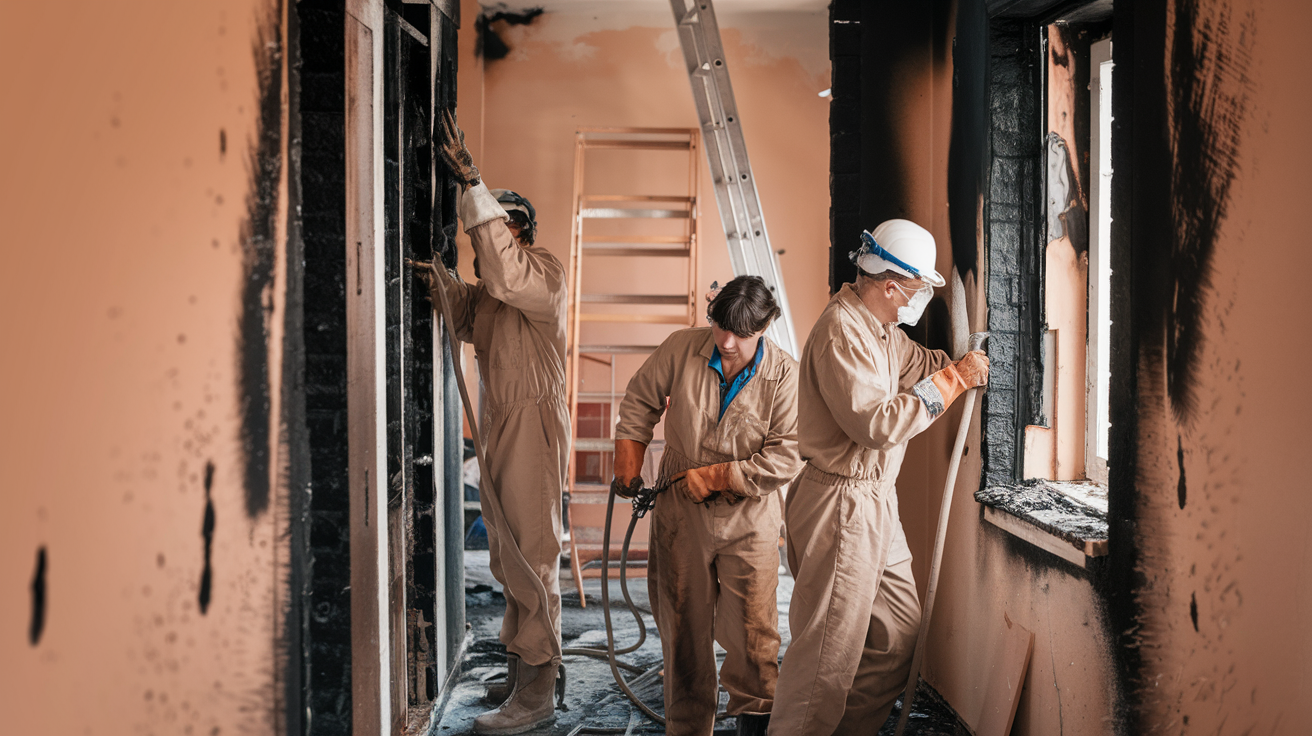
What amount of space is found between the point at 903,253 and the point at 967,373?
1.28ft

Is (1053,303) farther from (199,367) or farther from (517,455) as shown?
(199,367)

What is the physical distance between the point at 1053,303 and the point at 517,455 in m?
1.76

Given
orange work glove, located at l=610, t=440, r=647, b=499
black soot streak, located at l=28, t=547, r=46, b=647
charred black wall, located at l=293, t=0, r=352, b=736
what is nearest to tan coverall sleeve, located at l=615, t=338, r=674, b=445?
orange work glove, located at l=610, t=440, r=647, b=499

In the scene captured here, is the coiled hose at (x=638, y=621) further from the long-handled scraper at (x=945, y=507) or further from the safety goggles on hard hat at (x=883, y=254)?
the safety goggles on hard hat at (x=883, y=254)

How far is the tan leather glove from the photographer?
2867 mm

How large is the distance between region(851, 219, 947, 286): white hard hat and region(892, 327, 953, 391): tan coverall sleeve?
11.8 inches

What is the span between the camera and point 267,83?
5.47 ft

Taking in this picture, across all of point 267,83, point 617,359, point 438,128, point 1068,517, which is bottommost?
point 1068,517

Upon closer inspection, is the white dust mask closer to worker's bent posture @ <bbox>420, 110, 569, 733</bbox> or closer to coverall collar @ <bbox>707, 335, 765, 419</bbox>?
coverall collar @ <bbox>707, 335, 765, 419</bbox>

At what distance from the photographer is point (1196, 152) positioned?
1.76 meters

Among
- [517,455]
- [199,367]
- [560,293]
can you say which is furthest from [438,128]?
[199,367]

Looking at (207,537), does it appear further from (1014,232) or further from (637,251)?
(637,251)

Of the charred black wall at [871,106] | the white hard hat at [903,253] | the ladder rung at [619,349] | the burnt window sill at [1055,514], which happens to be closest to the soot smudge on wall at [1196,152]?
the burnt window sill at [1055,514]

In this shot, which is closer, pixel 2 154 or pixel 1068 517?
pixel 2 154
